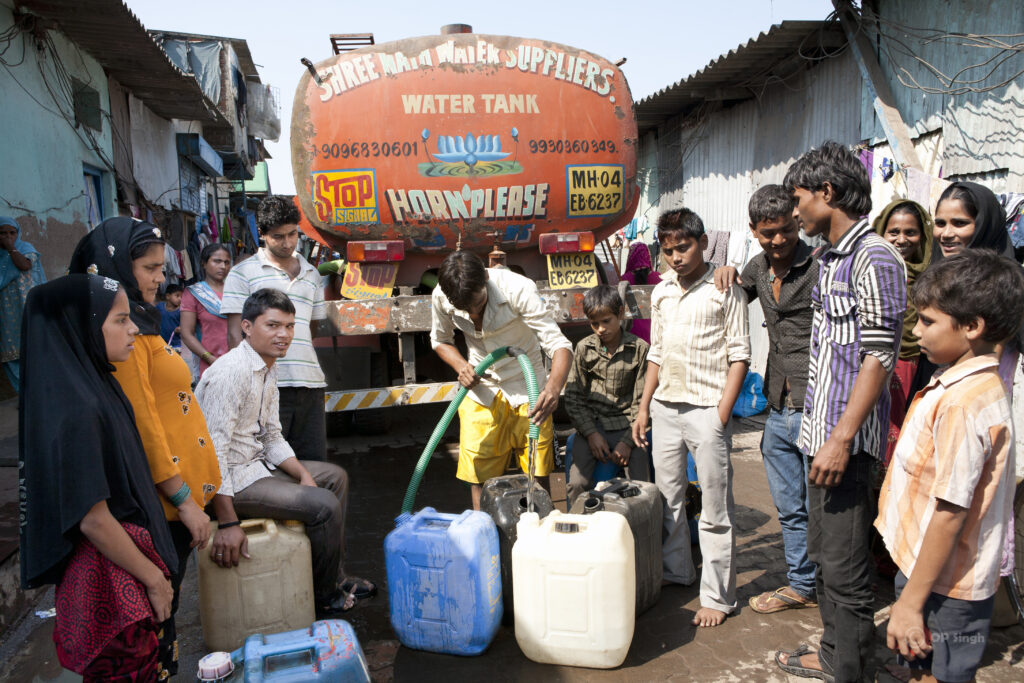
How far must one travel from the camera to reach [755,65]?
324 inches

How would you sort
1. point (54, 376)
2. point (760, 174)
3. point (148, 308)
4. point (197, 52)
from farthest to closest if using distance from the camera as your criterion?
point (197, 52) → point (760, 174) → point (148, 308) → point (54, 376)

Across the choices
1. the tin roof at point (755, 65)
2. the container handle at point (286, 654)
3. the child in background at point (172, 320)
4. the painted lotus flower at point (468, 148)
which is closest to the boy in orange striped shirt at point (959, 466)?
the container handle at point (286, 654)

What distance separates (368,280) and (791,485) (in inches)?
116

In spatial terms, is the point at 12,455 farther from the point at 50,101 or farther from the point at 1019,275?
the point at 1019,275

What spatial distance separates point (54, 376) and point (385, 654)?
1.75m

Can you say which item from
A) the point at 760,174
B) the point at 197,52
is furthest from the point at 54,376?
the point at 197,52

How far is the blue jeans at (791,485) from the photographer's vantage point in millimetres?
2871

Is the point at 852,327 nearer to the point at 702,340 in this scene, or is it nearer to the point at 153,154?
the point at 702,340

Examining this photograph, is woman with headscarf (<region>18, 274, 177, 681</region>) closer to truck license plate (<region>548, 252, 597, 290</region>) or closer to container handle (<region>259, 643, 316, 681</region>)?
container handle (<region>259, 643, 316, 681</region>)

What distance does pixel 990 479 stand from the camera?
172 cm

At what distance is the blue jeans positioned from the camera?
2871 millimetres

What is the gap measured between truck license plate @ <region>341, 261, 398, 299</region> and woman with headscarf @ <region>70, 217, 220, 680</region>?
2332 mm

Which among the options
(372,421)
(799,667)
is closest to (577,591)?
(799,667)

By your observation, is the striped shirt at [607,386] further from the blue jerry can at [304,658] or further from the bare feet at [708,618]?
the blue jerry can at [304,658]
